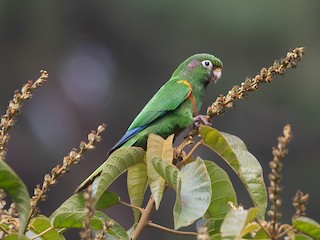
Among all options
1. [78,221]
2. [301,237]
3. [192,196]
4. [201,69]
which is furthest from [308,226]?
[201,69]

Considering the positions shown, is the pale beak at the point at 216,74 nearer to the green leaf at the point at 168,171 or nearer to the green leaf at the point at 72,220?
the green leaf at the point at 168,171

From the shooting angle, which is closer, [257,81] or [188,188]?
[188,188]

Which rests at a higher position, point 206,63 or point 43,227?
point 206,63

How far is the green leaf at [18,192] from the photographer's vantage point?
1.59 m

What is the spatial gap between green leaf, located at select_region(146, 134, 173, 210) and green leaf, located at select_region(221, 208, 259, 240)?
0.35 m

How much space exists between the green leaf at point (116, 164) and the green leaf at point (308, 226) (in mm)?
579

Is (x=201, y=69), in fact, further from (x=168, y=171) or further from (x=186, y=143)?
(x=168, y=171)

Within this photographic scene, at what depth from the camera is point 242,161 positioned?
6.72ft

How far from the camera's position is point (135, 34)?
16062 millimetres

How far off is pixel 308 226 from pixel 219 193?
430 millimetres

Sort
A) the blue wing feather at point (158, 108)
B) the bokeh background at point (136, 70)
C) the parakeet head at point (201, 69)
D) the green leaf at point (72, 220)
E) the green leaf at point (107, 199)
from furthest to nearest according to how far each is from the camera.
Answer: the bokeh background at point (136, 70)
the parakeet head at point (201, 69)
the blue wing feather at point (158, 108)
the green leaf at point (107, 199)
the green leaf at point (72, 220)

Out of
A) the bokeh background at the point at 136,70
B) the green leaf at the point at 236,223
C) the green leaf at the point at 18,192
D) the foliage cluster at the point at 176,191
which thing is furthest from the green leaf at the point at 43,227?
the bokeh background at the point at 136,70

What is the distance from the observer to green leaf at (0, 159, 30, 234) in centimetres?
159

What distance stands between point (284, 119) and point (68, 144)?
12.2 feet
